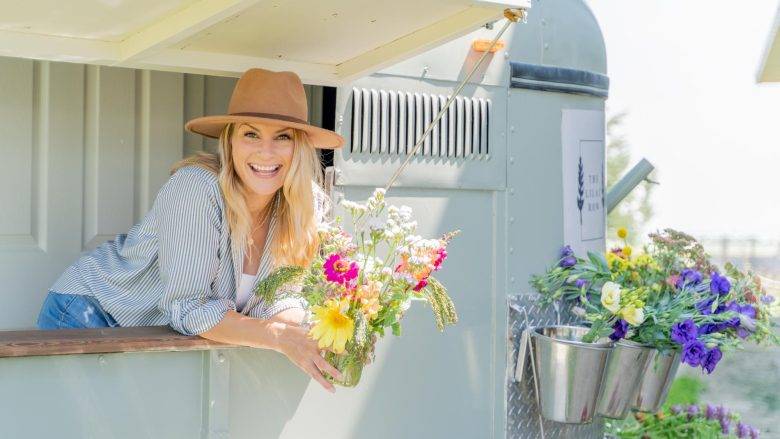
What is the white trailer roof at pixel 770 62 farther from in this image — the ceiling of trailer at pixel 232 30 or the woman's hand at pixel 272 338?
the woman's hand at pixel 272 338

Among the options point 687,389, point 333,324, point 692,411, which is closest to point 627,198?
point 687,389

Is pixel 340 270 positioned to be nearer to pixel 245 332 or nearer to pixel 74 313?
pixel 245 332

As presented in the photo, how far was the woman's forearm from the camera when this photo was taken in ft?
8.82

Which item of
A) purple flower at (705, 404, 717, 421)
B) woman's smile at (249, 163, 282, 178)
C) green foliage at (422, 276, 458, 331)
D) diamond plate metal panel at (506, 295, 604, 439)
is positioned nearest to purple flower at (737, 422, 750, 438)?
purple flower at (705, 404, 717, 421)

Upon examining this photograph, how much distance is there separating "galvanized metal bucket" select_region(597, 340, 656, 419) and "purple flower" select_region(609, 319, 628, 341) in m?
0.02

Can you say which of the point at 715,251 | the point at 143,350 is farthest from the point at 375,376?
Result: the point at 715,251

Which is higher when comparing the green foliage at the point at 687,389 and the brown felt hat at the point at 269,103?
the brown felt hat at the point at 269,103

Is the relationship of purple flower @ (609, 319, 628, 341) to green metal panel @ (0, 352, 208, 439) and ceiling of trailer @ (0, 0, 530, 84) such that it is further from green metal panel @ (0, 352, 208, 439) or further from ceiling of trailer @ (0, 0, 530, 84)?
green metal panel @ (0, 352, 208, 439)

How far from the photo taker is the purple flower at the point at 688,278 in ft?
12.2

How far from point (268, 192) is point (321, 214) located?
0.22 m

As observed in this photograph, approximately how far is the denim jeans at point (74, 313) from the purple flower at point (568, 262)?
1647 millimetres

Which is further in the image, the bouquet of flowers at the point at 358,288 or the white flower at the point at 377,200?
the white flower at the point at 377,200

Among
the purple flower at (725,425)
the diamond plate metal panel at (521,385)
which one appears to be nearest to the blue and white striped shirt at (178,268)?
the diamond plate metal panel at (521,385)

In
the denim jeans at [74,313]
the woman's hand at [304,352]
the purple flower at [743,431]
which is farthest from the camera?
the purple flower at [743,431]
